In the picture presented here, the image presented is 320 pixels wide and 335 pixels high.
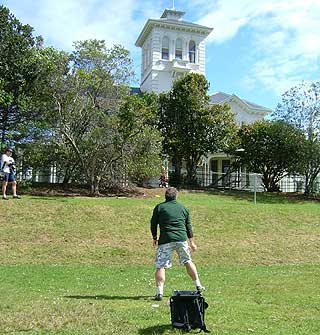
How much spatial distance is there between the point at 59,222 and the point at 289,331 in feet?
35.6

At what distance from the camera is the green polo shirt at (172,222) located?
7734 millimetres

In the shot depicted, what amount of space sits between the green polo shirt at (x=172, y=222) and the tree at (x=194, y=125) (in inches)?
882

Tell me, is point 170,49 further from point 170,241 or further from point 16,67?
point 170,241

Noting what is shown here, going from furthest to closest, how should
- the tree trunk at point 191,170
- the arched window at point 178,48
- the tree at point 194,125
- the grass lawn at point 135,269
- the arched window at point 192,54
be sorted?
the arched window at point 192,54 < the arched window at point 178,48 < the tree trunk at point 191,170 < the tree at point 194,125 < the grass lawn at point 135,269

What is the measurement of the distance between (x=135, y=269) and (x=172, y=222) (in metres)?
4.54

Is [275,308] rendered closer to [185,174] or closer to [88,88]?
[88,88]

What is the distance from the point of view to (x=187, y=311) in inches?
227

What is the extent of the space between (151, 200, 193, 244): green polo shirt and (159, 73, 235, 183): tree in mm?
22397

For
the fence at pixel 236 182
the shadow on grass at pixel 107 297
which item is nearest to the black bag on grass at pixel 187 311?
the shadow on grass at pixel 107 297

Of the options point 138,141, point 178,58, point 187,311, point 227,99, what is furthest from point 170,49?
point 187,311

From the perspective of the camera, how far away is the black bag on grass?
570 centimetres

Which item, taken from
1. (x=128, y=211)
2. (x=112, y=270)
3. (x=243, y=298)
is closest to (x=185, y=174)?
(x=128, y=211)

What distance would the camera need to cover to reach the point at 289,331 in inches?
229

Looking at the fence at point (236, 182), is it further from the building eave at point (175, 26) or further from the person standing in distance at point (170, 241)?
the person standing in distance at point (170, 241)
